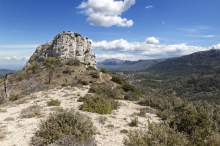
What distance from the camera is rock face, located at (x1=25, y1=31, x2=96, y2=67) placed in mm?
44969

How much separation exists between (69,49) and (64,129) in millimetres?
39548

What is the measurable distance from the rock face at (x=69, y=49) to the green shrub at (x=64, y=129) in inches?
1474

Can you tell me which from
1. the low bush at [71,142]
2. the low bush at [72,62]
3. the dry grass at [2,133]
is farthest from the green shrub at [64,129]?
the low bush at [72,62]

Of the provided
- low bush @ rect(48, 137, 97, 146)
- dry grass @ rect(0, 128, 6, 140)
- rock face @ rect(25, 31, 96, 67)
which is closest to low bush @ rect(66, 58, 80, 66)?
rock face @ rect(25, 31, 96, 67)

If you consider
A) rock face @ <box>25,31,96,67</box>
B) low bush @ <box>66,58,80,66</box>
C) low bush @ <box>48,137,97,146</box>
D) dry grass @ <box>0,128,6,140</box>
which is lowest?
dry grass @ <box>0,128,6,140</box>

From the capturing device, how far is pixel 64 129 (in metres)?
8.02

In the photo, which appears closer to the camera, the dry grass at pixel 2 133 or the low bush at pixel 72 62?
the dry grass at pixel 2 133

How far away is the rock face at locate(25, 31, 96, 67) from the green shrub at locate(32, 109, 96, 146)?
37437mm

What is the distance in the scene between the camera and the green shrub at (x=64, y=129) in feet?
25.3

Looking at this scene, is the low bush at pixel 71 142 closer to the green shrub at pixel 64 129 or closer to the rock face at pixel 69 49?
the green shrub at pixel 64 129

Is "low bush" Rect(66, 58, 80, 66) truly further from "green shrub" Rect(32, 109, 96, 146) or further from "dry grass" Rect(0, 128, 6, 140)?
"green shrub" Rect(32, 109, 96, 146)

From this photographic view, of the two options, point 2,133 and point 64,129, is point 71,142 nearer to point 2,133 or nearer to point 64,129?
point 64,129

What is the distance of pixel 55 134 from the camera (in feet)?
25.8

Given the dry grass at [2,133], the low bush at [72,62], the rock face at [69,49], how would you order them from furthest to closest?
Result: 1. the rock face at [69,49]
2. the low bush at [72,62]
3. the dry grass at [2,133]
